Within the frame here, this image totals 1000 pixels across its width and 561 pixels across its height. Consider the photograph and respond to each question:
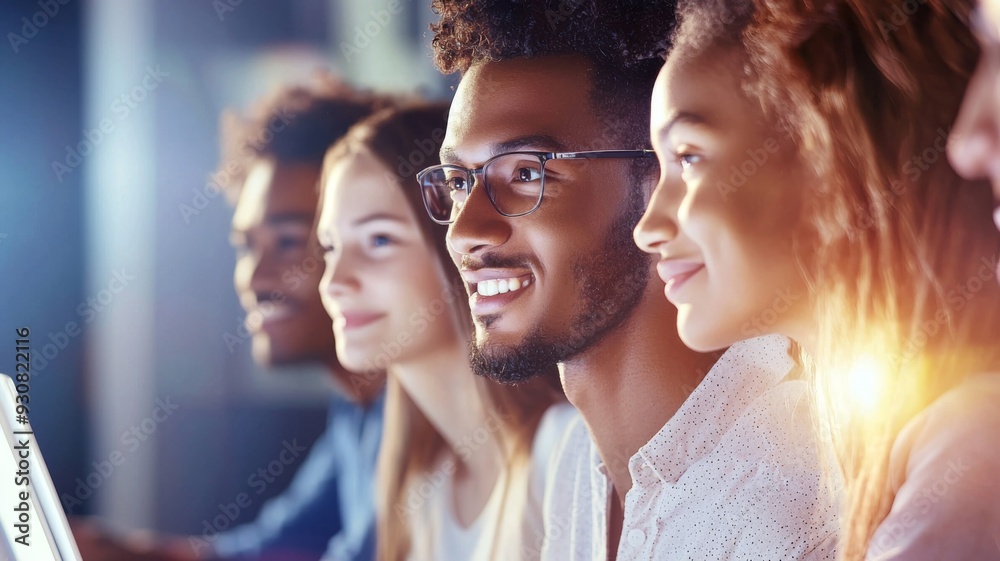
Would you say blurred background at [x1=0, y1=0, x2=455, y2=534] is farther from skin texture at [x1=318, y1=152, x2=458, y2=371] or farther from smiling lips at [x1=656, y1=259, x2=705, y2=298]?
smiling lips at [x1=656, y1=259, x2=705, y2=298]

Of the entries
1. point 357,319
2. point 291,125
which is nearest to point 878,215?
point 357,319

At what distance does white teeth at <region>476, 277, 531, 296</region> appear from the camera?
194 centimetres

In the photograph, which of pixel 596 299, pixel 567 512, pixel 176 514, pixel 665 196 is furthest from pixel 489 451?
pixel 176 514

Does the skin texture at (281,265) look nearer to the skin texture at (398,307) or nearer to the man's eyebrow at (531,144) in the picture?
the skin texture at (398,307)

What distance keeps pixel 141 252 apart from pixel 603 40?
1.43 meters

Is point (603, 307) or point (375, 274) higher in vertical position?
point (375, 274)

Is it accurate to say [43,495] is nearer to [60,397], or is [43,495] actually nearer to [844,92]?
[60,397]

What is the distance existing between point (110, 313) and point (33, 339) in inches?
9.3

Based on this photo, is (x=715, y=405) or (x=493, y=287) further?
(x=493, y=287)

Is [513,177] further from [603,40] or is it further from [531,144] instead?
[603,40]

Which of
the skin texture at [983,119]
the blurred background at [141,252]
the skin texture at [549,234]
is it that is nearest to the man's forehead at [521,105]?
the skin texture at [549,234]

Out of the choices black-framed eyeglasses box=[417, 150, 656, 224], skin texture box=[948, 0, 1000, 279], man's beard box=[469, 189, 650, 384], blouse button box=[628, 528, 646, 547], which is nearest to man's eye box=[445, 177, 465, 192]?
black-framed eyeglasses box=[417, 150, 656, 224]

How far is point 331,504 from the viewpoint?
2.36 meters

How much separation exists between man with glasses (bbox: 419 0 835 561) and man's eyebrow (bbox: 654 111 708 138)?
65 millimetres
